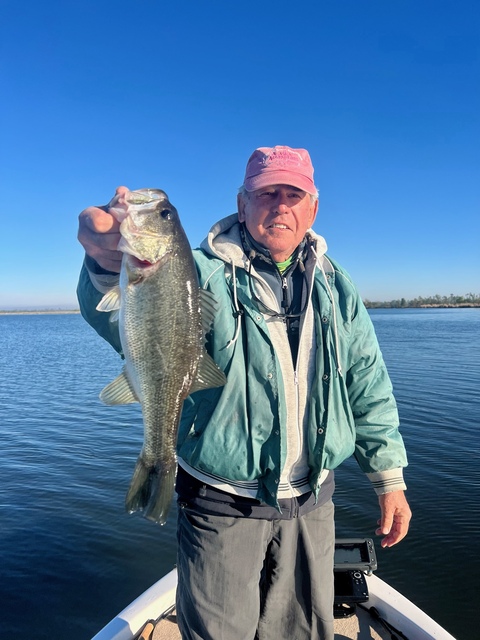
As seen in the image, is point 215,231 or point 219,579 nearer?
point 219,579

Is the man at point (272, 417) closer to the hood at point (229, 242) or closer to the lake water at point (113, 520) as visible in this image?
the hood at point (229, 242)

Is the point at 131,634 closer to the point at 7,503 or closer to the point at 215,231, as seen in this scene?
the point at 215,231

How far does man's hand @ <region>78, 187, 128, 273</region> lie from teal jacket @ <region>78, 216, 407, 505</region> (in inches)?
9.6

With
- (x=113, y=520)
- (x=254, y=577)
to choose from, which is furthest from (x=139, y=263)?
(x=113, y=520)

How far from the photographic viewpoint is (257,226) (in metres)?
3.25

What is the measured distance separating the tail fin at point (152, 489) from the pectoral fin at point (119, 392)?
0.37 metres

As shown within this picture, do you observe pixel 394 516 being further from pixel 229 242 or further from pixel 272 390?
pixel 229 242

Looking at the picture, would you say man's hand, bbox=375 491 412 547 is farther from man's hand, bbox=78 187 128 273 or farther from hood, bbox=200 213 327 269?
man's hand, bbox=78 187 128 273

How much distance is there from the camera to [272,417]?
2.93 meters

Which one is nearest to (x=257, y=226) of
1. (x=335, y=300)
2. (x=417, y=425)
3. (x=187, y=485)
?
(x=335, y=300)

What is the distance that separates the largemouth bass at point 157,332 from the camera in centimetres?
263

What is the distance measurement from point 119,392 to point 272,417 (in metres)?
0.92

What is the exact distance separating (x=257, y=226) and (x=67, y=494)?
9009mm

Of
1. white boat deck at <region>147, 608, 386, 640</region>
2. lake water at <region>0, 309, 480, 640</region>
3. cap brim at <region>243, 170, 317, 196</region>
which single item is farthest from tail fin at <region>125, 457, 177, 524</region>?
lake water at <region>0, 309, 480, 640</region>
